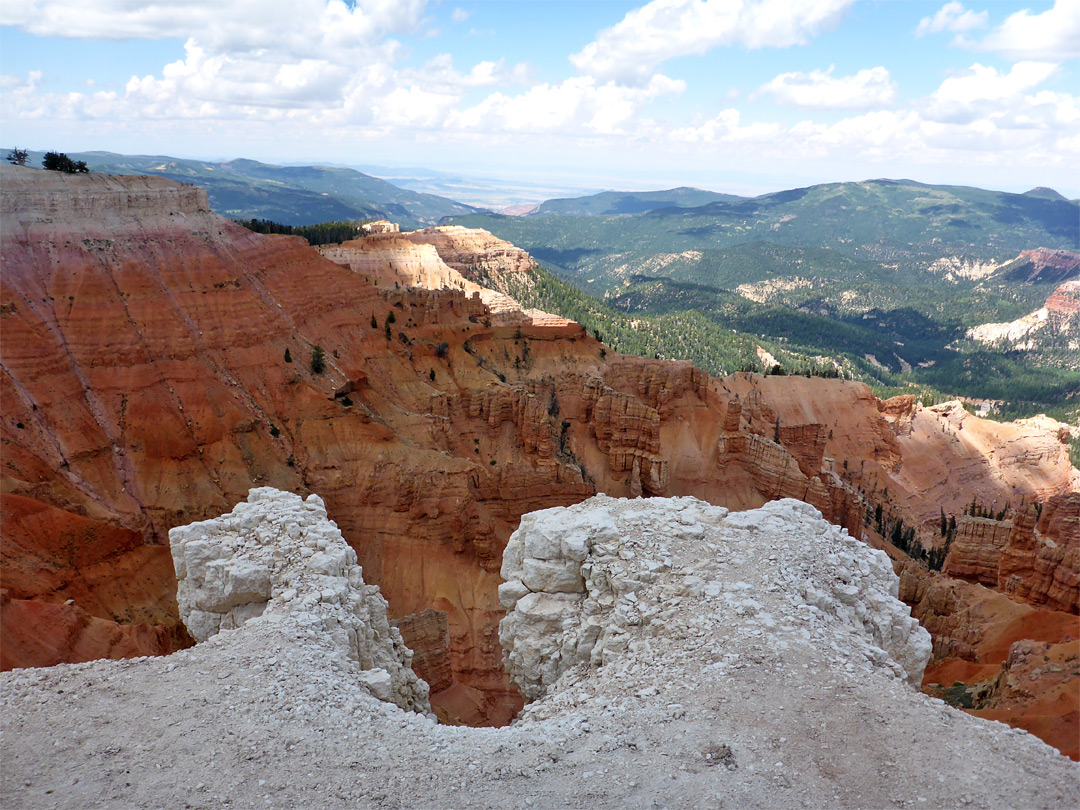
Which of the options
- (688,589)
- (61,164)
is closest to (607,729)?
(688,589)

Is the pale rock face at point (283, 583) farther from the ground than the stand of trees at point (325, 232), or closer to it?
closer to it

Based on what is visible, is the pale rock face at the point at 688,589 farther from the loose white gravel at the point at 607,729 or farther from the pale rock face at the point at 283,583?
the pale rock face at the point at 283,583

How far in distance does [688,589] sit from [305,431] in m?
36.8

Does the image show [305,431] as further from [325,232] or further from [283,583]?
[325,232]

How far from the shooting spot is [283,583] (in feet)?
66.7

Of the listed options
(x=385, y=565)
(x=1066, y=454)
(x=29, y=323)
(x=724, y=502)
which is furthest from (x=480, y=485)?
(x=1066, y=454)

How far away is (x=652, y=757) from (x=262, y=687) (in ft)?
31.1

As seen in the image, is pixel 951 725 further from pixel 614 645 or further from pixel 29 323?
pixel 29 323

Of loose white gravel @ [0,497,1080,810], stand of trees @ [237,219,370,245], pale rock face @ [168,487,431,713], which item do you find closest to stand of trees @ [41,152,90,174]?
pale rock face @ [168,487,431,713]

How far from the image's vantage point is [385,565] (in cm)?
4400

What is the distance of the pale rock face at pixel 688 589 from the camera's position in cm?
1644

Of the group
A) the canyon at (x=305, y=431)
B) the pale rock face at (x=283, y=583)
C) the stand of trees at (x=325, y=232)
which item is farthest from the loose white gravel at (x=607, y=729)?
the stand of trees at (x=325, y=232)

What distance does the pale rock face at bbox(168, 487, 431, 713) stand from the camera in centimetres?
1947

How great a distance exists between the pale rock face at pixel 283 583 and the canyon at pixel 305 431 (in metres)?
7.74
